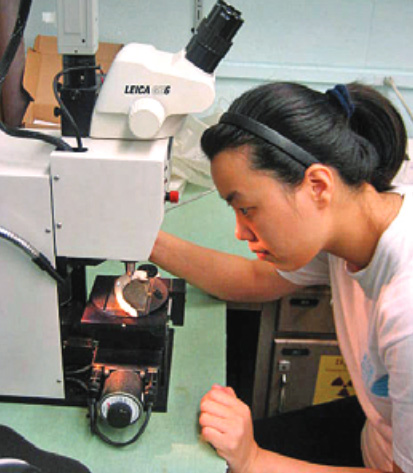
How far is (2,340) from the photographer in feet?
3.29

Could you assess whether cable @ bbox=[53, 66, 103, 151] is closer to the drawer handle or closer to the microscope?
the microscope

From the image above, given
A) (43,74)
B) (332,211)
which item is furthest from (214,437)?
(43,74)

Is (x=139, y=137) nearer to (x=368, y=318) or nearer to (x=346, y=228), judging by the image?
(x=346, y=228)

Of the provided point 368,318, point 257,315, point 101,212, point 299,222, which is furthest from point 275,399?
point 101,212

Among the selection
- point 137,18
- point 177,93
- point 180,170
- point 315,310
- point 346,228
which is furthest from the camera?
point 137,18

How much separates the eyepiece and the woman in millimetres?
88

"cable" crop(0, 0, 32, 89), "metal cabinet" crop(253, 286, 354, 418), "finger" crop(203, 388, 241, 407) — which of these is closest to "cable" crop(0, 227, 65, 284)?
"cable" crop(0, 0, 32, 89)

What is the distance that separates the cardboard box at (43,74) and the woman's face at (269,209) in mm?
1108

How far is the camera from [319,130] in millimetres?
874

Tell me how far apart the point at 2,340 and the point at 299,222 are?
61cm

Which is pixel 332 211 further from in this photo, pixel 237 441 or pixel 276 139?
pixel 237 441

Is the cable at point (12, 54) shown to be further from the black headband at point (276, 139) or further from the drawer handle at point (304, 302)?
the drawer handle at point (304, 302)

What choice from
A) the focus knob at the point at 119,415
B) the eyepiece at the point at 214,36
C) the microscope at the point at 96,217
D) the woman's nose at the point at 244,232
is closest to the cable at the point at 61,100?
the microscope at the point at 96,217

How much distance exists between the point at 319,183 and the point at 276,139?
4.3 inches
